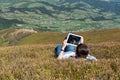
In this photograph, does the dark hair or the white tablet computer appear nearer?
the dark hair

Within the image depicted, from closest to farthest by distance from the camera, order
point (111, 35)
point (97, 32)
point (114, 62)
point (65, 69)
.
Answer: point (65, 69)
point (114, 62)
point (111, 35)
point (97, 32)

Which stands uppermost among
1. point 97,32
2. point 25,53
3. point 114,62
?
point 114,62

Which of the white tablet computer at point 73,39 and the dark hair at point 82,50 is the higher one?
the dark hair at point 82,50

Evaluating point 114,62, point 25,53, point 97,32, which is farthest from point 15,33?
point 114,62

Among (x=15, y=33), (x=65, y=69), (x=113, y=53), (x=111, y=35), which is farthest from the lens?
(x=15, y=33)

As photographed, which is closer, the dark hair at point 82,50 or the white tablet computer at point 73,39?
the dark hair at point 82,50

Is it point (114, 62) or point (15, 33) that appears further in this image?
point (15, 33)

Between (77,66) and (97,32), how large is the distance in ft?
322

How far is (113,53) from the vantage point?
2373 cm

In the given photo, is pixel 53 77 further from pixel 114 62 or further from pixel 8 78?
pixel 114 62

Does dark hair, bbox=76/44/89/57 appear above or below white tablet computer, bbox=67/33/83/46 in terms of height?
above

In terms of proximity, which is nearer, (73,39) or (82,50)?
(82,50)

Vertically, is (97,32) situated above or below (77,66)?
below

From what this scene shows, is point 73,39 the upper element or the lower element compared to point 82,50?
lower
